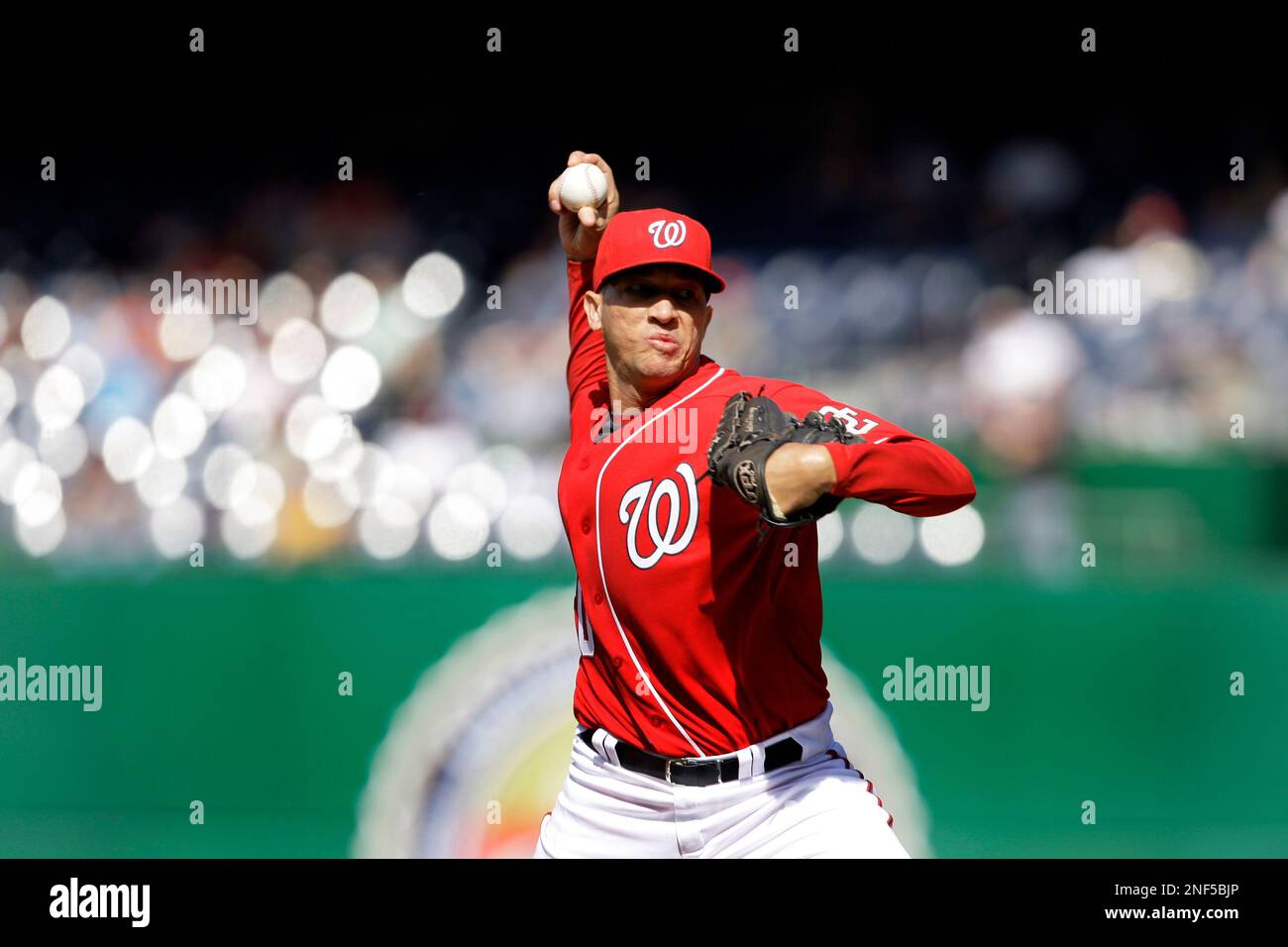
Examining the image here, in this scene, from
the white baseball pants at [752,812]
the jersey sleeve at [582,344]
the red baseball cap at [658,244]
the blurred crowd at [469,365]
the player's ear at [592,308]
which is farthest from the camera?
the blurred crowd at [469,365]

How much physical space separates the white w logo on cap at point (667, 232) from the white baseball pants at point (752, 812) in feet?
2.62

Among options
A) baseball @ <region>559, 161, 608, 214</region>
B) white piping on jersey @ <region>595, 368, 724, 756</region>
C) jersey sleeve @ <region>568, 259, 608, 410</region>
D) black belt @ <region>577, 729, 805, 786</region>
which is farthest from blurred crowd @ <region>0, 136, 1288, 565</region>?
black belt @ <region>577, 729, 805, 786</region>

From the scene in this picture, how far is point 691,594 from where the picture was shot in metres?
1.81

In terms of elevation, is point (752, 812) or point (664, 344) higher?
point (664, 344)

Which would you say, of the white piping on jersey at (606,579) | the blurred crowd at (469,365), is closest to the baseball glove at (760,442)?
the white piping on jersey at (606,579)

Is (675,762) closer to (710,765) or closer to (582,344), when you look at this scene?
(710,765)

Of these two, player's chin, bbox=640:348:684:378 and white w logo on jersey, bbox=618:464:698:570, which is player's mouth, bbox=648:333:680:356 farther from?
white w logo on jersey, bbox=618:464:698:570

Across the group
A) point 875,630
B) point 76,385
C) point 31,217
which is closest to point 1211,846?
point 875,630

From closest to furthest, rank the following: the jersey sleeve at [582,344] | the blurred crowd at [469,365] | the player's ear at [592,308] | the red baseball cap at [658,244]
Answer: the red baseball cap at [658,244]
the player's ear at [592,308]
the jersey sleeve at [582,344]
the blurred crowd at [469,365]

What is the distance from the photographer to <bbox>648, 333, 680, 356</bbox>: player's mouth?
1.94m

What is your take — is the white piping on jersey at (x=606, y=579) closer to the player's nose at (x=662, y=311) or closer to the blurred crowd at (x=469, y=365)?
the player's nose at (x=662, y=311)

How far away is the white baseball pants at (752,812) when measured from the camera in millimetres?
1782

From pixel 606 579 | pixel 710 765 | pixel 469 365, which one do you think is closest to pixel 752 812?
pixel 710 765

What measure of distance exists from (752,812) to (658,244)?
2.99ft
